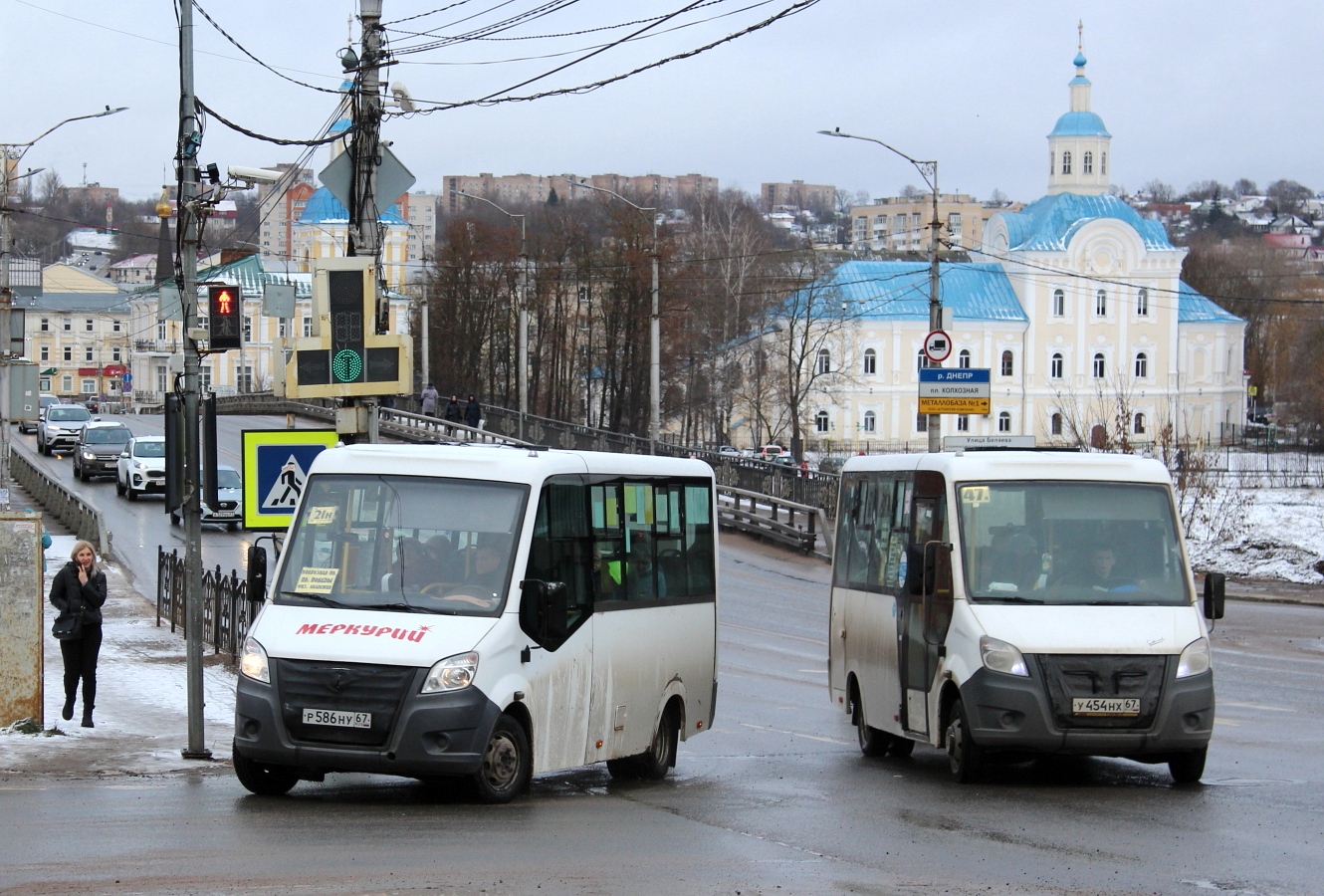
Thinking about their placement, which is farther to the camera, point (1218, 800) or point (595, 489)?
point (595, 489)

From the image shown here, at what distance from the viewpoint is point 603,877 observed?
8172mm

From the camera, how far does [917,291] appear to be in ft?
338

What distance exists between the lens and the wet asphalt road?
8156mm

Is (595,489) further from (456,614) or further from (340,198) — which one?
(340,198)

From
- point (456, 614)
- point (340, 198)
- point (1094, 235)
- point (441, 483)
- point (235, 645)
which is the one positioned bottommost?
point (235, 645)

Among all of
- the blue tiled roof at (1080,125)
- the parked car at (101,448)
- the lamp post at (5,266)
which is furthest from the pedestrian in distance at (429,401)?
the blue tiled roof at (1080,125)

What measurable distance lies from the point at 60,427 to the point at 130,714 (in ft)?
157

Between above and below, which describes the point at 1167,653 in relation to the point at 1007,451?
below

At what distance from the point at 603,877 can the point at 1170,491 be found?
676 cm

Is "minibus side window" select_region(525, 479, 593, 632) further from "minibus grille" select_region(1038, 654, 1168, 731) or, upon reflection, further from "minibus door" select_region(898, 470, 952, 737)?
"minibus grille" select_region(1038, 654, 1168, 731)

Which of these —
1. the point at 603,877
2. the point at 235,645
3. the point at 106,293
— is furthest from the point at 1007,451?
the point at 106,293

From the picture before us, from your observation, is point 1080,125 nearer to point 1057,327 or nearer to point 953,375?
point 1057,327

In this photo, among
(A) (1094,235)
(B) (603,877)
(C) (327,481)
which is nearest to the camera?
(B) (603,877)

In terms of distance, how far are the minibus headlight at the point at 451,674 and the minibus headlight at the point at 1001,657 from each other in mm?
3916
